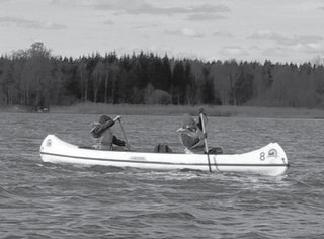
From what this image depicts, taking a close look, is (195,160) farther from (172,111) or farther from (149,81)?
(149,81)

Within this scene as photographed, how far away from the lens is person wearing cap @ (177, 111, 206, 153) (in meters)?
21.6

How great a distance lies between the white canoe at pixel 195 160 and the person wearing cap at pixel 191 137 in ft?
2.16

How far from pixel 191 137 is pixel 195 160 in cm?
88

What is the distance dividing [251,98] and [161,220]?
11617 centimetres

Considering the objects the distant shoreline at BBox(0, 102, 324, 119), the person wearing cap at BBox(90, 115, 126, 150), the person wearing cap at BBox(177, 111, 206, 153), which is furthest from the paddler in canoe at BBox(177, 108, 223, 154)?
the distant shoreline at BBox(0, 102, 324, 119)

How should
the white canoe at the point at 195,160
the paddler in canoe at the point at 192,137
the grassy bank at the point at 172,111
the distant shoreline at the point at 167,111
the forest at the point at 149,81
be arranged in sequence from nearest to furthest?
the white canoe at the point at 195,160
the paddler in canoe at the point at 192,137
the grassy bank at the point at 172,111
the distant shoreline at the point at 167,111
the forest at the point at 149,81

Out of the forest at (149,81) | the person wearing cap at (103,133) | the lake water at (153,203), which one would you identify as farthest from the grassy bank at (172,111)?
the lake water at (153,203)

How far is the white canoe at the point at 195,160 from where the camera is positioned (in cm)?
2052

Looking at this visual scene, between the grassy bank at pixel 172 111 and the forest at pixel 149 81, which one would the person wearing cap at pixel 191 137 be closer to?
the grassy bank at pixel 172 111

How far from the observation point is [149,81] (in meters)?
111

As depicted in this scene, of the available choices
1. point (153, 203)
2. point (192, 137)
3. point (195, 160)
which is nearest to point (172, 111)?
point (192, 137)

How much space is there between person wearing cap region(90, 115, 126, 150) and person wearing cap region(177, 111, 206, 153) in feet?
7.24

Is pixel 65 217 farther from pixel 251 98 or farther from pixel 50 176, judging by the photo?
pixel 251 98

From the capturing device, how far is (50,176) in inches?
802
